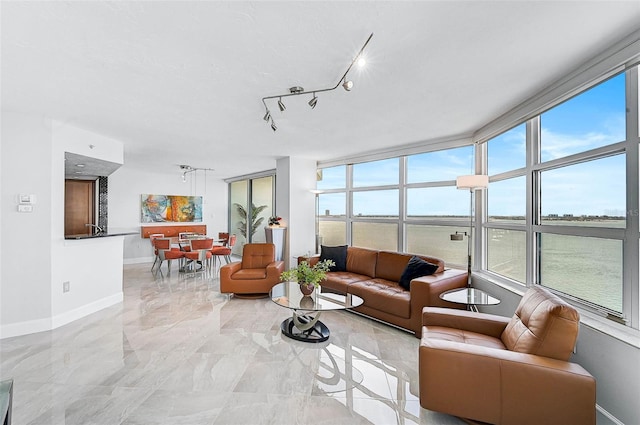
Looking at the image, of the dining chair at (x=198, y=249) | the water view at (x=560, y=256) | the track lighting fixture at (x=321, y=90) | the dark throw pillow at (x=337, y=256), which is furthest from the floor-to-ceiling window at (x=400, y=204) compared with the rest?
the track lighting fixture at (x=321, y=90)

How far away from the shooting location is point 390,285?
4.11m

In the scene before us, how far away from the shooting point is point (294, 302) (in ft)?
10.5

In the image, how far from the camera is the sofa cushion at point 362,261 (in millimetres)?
4711

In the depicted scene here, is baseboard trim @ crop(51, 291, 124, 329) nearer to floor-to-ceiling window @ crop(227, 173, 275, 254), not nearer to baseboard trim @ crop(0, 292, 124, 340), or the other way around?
baseboard trim @ crop(0, 292, 124, 340)

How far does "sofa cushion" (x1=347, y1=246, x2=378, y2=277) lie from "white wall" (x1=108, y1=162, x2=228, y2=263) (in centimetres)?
547

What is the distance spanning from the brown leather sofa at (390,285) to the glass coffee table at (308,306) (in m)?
0.47

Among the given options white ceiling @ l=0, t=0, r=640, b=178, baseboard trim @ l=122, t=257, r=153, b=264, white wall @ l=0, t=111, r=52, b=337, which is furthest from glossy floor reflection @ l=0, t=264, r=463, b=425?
baseboard trim @ l=122, t=257, r=153, b=264

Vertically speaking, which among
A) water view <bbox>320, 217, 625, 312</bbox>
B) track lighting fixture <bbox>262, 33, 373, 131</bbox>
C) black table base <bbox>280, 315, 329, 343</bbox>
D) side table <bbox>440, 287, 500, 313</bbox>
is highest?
track lighting fixture <bbox>262, 33, 373, 131</bbox>

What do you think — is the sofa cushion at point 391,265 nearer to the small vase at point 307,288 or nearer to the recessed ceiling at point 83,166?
the small vase at point 307,288

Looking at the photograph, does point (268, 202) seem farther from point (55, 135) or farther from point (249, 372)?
point (249, 372)

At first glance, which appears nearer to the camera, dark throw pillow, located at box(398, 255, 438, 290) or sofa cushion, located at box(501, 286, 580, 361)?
sofa cushion, located at box(501, 286, 580, 361)

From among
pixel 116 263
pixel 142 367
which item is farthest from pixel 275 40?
pixel 116 263

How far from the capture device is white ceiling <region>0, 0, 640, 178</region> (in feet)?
5.48

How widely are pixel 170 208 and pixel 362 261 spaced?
6.53 m
